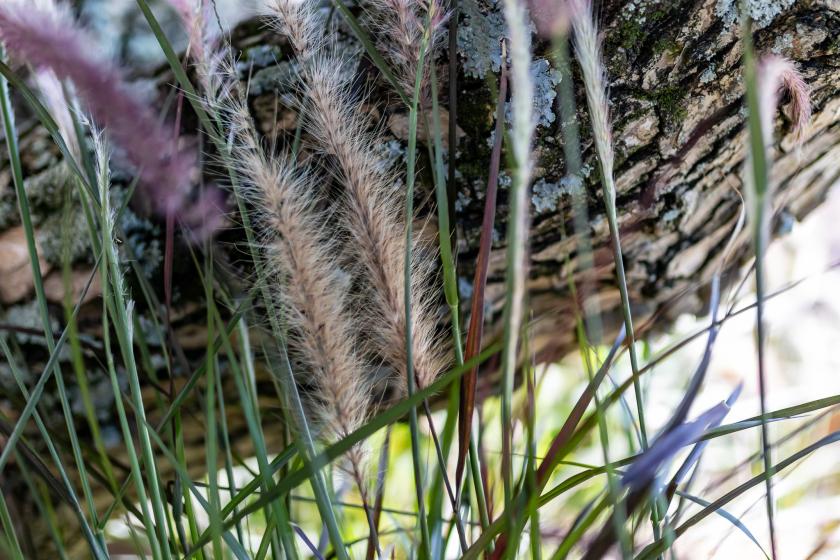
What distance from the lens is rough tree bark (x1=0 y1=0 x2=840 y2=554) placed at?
0.43m

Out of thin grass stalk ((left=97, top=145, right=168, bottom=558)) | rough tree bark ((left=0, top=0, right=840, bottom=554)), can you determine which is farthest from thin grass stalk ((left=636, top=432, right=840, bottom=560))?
thin grass stalk ((left=97, top=145, right=168, bottom=558))

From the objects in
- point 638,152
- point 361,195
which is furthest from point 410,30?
point 638,152

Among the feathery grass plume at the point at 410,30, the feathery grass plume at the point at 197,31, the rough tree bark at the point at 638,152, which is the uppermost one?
the rough tree bark at the point at 638,152

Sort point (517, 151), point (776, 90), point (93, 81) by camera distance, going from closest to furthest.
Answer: point (517, 151)
point (93, 81)
point (776, 90)

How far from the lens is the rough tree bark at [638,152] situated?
0.43 metres

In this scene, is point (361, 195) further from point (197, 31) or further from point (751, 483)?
point (751, 483)

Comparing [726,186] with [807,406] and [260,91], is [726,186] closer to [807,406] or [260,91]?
[807,406]

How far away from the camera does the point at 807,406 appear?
322mm

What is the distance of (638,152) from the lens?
47 centimetres

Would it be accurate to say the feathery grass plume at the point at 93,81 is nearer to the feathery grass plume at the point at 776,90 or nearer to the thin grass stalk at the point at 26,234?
the thin grass stalk at the point at 26,234

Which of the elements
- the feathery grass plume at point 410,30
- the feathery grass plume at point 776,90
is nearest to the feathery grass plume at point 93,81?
the feathery grass plume at point 410,30

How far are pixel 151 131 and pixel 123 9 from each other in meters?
0.31

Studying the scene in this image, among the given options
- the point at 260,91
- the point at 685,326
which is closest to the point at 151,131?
the point at 260,91

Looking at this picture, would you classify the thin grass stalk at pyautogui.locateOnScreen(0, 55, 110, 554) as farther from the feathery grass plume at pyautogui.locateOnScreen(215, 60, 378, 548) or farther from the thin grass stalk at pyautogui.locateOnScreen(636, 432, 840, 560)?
the thin grass stalk at pyautogui.locateOnScreen(636, 432, 840, 560)
